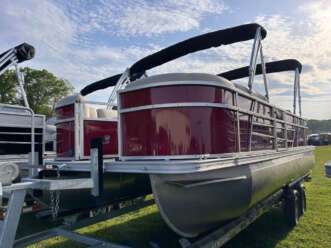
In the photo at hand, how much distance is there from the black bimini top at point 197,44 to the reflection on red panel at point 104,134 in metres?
1.50

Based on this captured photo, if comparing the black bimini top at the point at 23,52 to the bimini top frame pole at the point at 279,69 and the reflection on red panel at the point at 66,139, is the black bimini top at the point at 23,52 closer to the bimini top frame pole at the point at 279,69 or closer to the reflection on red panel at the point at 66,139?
the reflection on red panel at the point at 66,139

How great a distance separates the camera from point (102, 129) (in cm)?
464

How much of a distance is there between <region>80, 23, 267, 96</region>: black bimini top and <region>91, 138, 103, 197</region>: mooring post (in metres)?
2.74

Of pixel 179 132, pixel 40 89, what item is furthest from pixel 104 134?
pixel 40 89

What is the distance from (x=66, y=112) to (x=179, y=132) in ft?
7.31

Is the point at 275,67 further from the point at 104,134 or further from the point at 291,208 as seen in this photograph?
the point at 104,134

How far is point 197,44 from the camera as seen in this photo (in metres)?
4.83

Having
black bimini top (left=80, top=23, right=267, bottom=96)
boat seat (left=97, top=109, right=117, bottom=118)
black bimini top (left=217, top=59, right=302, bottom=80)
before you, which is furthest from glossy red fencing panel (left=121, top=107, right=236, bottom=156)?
black bimini top (left=217, top=59, right=302, bottom=80)

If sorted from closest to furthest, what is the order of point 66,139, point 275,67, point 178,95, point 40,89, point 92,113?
1. point 178,95
2. point 66,139
3. point 92,113
4. point 275,67
5. point 40,89

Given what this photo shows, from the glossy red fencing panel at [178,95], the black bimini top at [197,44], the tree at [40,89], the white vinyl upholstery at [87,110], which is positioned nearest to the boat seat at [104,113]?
the white vinyl upholstery at [87,110]

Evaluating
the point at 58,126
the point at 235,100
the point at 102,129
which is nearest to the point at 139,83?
the point at 235,100

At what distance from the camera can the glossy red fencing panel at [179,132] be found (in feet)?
10.0

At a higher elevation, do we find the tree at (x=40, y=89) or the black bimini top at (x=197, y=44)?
the tree at (x=40, y=89)

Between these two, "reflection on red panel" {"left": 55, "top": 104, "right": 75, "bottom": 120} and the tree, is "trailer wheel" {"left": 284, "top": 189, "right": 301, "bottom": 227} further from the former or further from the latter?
the tree
